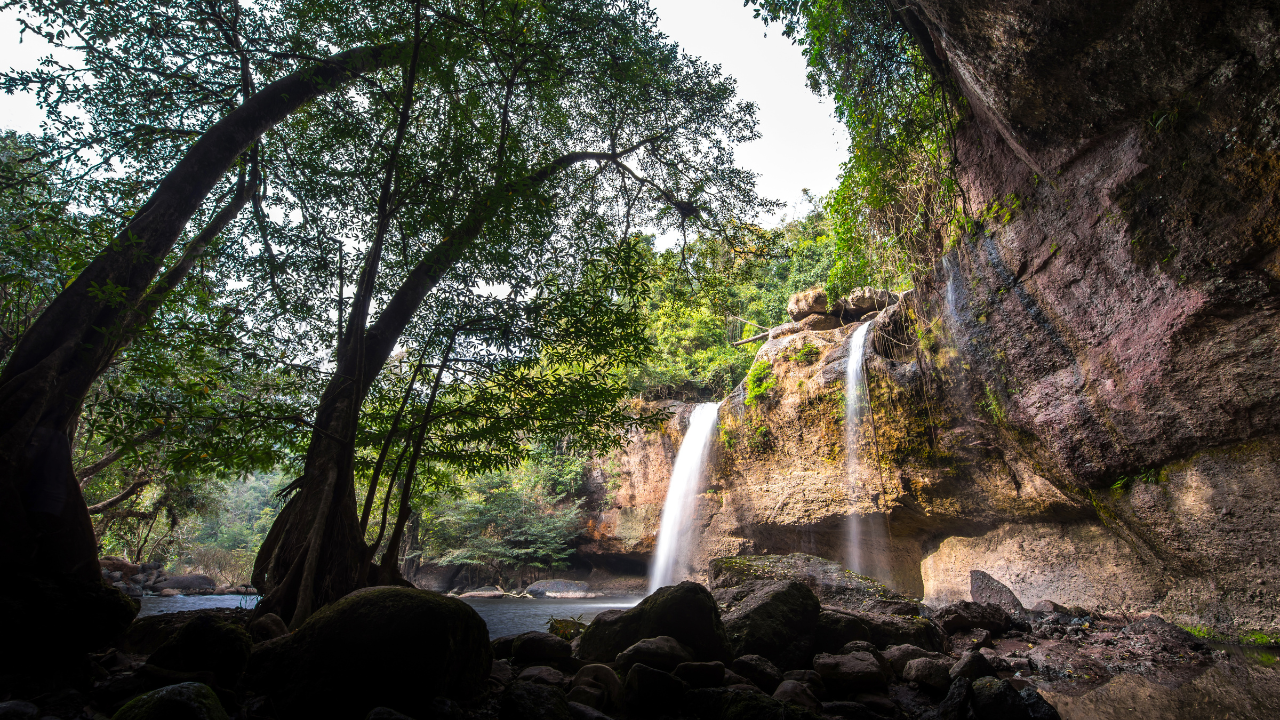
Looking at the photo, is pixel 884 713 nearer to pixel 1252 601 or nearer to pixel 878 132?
pixel 1252 601

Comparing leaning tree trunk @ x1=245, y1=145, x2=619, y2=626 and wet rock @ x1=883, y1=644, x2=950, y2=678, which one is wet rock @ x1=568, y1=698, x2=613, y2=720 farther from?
wet rock @ x1=883, y1=644, x2=950, y2=678

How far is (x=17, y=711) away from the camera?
221cm

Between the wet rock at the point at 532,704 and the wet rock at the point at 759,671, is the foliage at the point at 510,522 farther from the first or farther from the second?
the wet rock at the point at 532,704

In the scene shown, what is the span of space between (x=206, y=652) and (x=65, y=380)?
2.47m

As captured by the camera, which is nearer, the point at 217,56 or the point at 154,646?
the point at 154,646

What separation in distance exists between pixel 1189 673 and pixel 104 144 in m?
11.9

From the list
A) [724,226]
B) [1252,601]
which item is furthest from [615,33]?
[1252,601]

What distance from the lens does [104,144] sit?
5.75 metres

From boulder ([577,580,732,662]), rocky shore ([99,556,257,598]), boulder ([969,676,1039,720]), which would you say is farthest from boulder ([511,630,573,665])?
rocky shore ([99,556,257,598])

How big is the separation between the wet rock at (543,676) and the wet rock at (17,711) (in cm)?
234

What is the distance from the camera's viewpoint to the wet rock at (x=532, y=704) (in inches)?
108

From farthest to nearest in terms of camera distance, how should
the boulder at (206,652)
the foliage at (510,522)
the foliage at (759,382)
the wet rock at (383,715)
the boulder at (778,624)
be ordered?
the foliage at (510,522)
the foliage at (759,382)
the boulder at (778,624)
the boulder at (206,652)
the wet rock at (383,715)

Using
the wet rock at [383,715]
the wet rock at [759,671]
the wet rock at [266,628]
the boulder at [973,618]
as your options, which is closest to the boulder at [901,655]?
the wet rock at [759,671]

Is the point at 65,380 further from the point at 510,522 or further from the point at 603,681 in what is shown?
the point at 510,522
